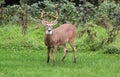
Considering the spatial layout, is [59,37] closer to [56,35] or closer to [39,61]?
[56,35]

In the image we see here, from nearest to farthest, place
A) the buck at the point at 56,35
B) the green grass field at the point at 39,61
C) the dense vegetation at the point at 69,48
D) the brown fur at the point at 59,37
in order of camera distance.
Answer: the green grass field at the point at 39,61, the dense vegetation at the point at 69,48, the buck at the point at 56,35, the brown fur at the point at 59,37

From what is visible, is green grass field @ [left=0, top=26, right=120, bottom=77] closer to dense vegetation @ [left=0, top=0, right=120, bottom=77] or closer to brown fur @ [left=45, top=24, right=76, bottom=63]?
dense vegetation @ [left=0, top=0, right=120, bottom=77]

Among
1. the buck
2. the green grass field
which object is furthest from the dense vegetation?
the buck

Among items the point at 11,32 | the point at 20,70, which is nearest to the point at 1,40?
the point at 11,32

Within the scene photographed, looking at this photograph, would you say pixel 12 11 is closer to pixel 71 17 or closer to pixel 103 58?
pixel 71 17

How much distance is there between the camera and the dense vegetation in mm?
12305

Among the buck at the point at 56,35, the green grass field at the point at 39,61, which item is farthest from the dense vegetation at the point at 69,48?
the buck at the point at 56,35

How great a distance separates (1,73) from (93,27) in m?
8.61

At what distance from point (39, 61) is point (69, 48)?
3.27 metres

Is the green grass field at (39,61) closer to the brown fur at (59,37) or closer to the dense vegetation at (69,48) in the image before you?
the dense vegetation at (69,48)

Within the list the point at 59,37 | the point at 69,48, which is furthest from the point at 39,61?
the point at 69,48

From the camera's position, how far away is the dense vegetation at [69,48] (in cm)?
1231

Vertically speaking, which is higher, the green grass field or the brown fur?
the brown fur

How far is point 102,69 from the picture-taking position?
12.6 m
